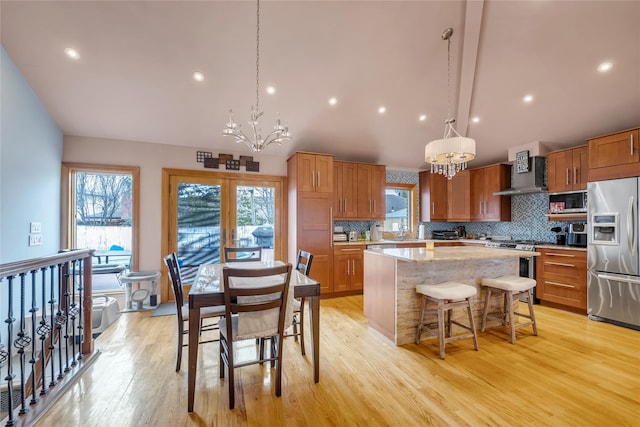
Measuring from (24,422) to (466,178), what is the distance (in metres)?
6.64

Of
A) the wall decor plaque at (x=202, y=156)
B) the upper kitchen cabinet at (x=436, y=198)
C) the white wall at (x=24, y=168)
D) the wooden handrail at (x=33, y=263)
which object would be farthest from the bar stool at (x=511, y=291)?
the white wall at (x=24, y=168)

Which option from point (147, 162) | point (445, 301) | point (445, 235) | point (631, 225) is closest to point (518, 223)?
point (445, 235)

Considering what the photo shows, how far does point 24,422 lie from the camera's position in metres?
1.74

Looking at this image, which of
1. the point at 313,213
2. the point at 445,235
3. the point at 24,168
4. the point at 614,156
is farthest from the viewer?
the point at 445,235

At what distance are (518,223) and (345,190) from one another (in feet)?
10.9

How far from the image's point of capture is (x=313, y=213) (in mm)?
4680

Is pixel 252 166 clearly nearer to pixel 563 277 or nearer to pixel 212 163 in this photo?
pixel 212 163

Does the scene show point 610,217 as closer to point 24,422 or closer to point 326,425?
point 326,425

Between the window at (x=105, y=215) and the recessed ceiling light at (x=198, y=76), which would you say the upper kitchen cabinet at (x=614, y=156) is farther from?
the window at (x=105, y=215)

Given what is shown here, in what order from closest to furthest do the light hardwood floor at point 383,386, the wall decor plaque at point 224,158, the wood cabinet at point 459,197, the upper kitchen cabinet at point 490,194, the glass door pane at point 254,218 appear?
the light hardwood floor at point 383,386 < the wall decor plaque at point 224,158 < the glass door pane at point 254,218 < the upper kitchen cabinet at point 490,194 < the wood cabinet at point 459,197

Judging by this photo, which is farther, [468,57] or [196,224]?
[196,224]

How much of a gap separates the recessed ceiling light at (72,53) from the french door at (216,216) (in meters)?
1.74

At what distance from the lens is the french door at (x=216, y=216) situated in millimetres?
4457

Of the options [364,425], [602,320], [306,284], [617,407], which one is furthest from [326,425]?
[602,320]
